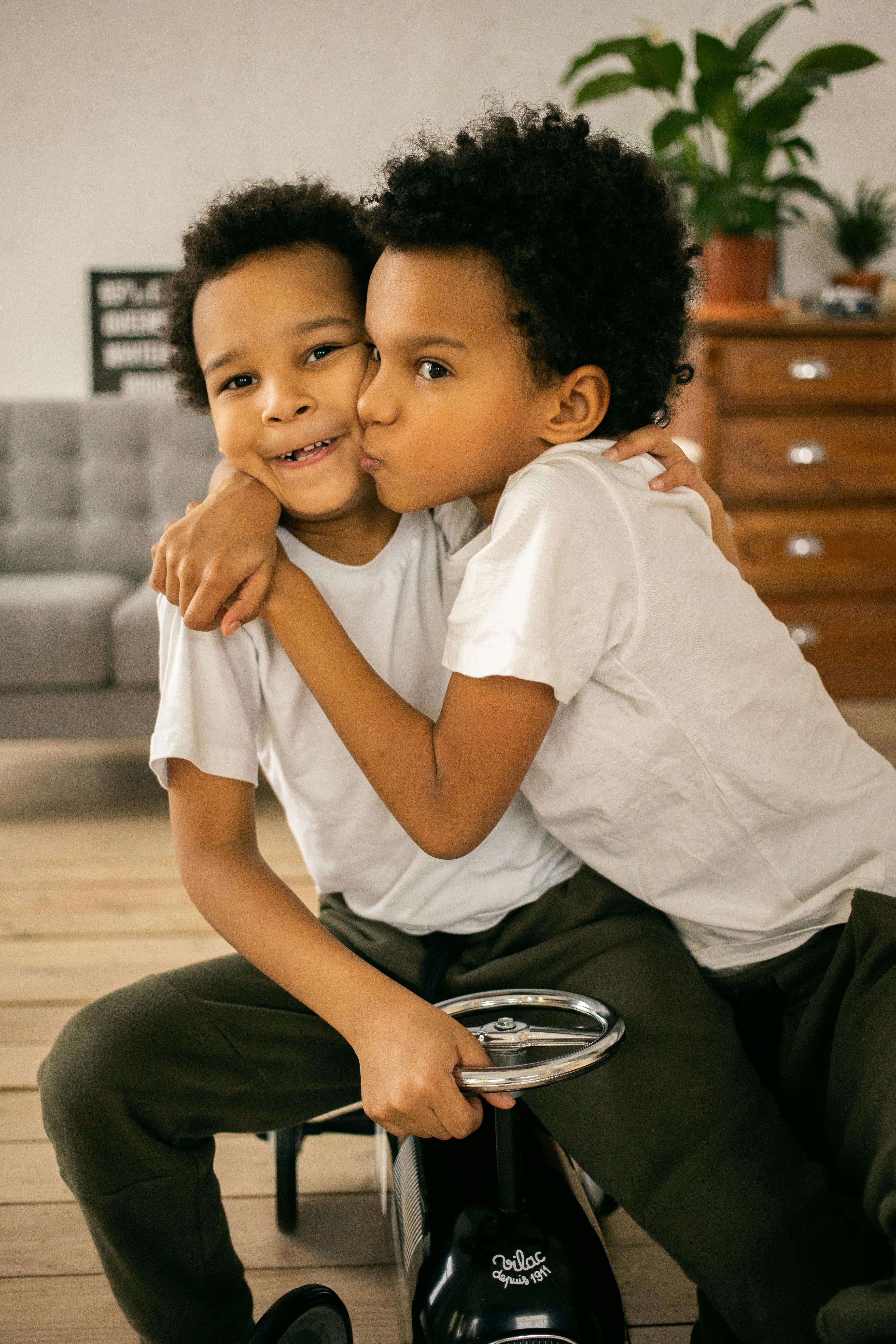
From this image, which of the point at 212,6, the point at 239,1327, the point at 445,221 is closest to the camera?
the point at 445,221

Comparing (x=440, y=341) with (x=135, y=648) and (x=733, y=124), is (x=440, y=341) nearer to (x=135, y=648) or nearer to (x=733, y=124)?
(x=135, y=648)

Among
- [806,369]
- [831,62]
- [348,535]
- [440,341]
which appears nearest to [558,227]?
[440,341]

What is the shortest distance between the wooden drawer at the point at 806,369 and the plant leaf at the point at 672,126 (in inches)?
21.7

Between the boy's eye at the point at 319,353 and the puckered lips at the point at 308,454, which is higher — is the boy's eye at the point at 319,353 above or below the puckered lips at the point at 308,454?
above

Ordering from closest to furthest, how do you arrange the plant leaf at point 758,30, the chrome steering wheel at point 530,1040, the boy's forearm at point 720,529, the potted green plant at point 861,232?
1. the chrome steering wheel at point 530,1040
2. the boy's forearm at point 720,529
3. the plant leaf at point 758,30
4. the potted green plant at point 861,232

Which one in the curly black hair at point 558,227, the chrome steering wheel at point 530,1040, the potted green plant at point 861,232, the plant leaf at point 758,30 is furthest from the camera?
the potted green plant at point 861,232

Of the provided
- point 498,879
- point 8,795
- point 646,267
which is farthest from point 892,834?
point 8,795

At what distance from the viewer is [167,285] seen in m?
1.03

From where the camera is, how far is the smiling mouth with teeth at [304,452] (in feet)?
2.98

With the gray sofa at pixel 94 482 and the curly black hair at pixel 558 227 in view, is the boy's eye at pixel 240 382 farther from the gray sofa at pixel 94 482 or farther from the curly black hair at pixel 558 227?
the gray sofa at pixel 94 482

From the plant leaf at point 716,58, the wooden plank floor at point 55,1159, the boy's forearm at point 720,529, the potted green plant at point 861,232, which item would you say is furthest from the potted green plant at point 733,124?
the boy's forearm at point 720,529

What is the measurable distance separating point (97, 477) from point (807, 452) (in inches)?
78.0

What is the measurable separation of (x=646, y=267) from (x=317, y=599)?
0.37m

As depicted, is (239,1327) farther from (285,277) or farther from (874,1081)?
(285,277)
